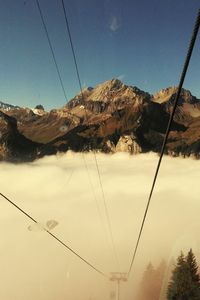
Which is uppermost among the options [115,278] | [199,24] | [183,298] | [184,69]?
[199,24]

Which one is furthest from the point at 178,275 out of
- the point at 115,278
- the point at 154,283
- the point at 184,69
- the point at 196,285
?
the point at 184,69

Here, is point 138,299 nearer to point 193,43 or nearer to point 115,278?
point 115,278

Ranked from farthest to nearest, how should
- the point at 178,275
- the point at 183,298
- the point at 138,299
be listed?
the point at 138,299 < the point at 178,275 < the point at 183,298

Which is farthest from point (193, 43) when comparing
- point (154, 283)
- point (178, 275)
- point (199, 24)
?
point (154, 283)

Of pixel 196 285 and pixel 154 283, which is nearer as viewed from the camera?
pixel 196 285

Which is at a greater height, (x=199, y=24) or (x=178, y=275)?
(x=199, y=24)

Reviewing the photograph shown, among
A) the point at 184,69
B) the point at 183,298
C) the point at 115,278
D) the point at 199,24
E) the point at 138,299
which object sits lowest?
the point at 138,299

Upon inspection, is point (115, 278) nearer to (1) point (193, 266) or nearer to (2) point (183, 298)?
(2) point (183, 298)

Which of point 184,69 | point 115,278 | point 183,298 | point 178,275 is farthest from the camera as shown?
point 178,275

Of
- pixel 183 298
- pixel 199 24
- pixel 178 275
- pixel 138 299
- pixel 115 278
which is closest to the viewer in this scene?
pixel 199 24
